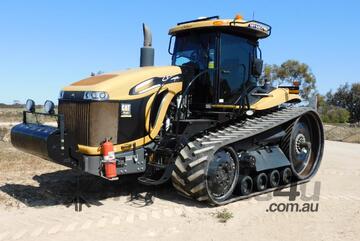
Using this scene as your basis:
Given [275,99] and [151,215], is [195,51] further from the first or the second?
[151,215]

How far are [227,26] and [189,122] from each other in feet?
6.33

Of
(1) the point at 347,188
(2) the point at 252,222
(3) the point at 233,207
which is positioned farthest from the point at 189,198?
(1) the point at 347,188

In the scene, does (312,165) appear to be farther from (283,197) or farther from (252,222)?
(252,222)

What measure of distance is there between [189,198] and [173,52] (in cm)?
292

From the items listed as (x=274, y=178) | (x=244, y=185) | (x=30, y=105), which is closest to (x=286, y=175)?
(x=274, y=178)

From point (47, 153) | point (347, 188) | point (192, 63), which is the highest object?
point (192, 63)

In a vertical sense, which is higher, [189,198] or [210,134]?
[210,134]

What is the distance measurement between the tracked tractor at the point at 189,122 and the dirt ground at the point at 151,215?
1.40ft

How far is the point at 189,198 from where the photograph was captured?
767cm

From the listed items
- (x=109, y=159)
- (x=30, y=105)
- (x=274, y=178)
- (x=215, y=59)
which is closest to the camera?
(x=109, y=159)

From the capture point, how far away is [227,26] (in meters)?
8.25

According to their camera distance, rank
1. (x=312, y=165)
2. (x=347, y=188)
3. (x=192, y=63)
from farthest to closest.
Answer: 1. (x=312, y=165)
2. (x=347, y=188)
3. (x=192, y=63)

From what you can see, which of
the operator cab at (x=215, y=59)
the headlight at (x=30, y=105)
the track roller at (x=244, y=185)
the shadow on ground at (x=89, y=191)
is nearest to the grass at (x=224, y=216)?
the shadow on ground at (x=89, y=191)

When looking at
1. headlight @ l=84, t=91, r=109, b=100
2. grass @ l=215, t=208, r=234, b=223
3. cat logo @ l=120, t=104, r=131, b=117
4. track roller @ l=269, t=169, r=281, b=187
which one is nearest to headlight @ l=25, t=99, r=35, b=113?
headlight @ l=84, t=91, r=109, b=100
